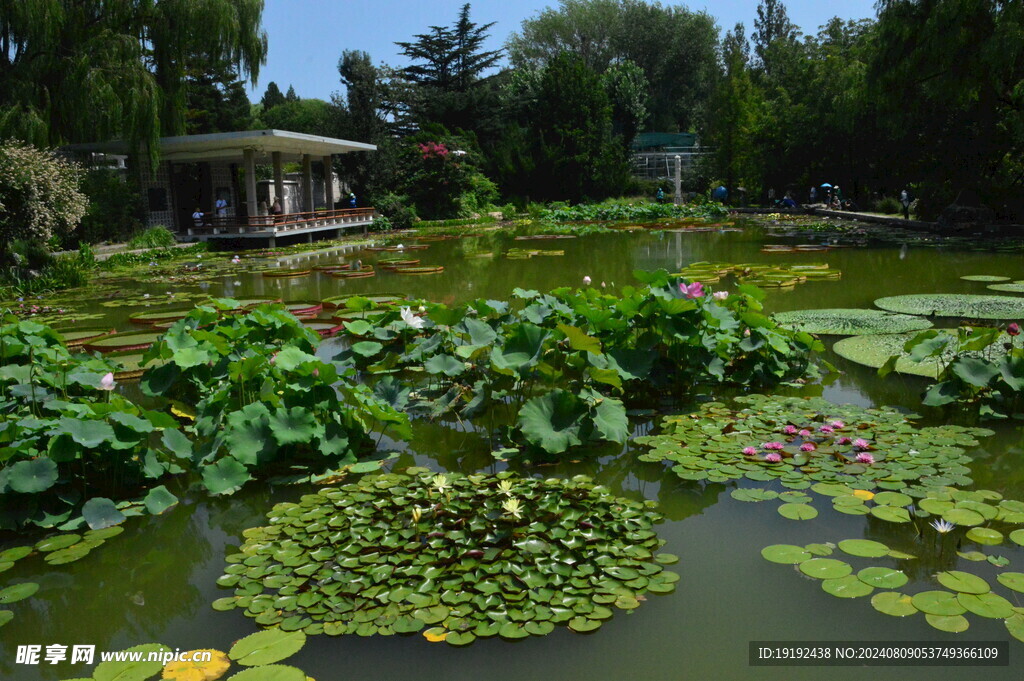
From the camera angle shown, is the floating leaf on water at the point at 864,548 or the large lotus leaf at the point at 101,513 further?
the large lotus leaf at the point at 101,513

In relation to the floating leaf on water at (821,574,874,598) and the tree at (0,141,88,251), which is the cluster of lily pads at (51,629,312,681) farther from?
the tree at (0,141,88,251)

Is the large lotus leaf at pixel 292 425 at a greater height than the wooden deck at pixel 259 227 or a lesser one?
lesser

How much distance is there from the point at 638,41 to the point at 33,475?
1814 inches

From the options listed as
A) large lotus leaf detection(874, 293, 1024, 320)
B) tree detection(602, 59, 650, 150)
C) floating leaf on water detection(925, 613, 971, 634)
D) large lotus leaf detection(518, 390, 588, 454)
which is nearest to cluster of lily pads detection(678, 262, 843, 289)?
large lotus leaf detection(874, 293, 1024, 320)

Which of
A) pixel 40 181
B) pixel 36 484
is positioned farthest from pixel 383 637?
pixel 40 181

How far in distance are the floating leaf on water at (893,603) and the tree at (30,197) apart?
37.3 ft

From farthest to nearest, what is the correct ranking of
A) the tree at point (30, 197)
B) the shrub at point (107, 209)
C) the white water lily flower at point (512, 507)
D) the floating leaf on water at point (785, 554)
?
the shrub at point (107, 209) < the tree at point (30, 197) < the white water lily flower at point (512, 507) < the floating leaf on water at point (785, 554)

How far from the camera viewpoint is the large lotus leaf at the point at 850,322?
20.3 feet

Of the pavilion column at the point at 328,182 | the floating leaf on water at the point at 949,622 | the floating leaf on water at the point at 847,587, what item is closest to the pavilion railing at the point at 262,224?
the pavilion column at the point at 328,182

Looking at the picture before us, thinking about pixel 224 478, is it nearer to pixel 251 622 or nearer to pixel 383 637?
pixel 251 622

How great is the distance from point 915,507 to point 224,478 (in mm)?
2930

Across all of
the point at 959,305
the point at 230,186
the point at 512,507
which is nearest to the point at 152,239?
the point at 230,186

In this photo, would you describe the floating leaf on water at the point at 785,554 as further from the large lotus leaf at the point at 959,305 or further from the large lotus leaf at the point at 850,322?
the large lotus leaf at the point at 959,305

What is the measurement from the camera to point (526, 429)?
12.0 feet
